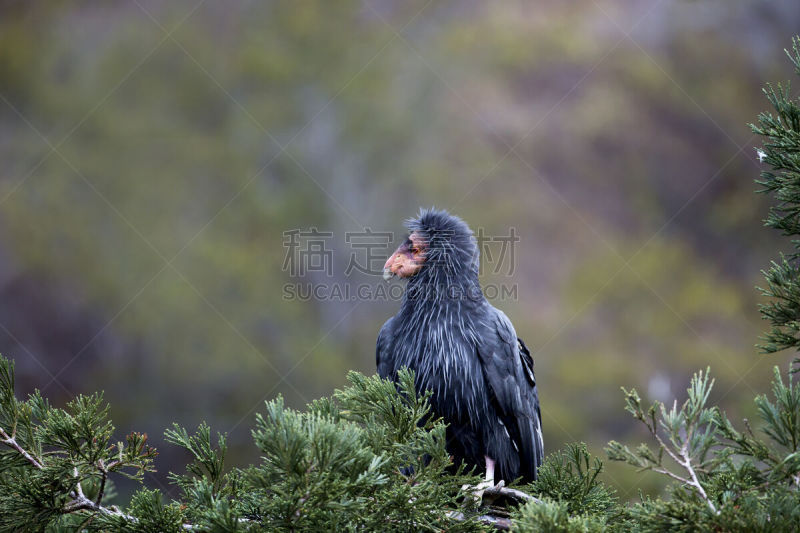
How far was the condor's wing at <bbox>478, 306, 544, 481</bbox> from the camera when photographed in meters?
3.00

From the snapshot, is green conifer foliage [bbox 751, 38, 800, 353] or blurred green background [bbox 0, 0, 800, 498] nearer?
green conifer foliage [bbox 751, 38, 800, 353]

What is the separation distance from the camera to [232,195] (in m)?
8.53

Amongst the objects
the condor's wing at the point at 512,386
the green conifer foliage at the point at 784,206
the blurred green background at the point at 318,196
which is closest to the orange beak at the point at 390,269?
the condor's wing at the point at 512,386

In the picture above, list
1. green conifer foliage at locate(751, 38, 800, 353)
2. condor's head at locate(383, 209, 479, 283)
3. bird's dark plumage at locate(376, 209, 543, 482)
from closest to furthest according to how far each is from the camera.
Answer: green conifer foliage at locate(751, 38, 800, 353) < bird's dark plumage at locate(376, 209, 543, 482) < condor's head at locate(383, 209, 479, 283)

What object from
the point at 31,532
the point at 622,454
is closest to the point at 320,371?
the point at 31,532

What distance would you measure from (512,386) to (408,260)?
793mm

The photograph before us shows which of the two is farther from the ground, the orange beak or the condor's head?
the condor's head

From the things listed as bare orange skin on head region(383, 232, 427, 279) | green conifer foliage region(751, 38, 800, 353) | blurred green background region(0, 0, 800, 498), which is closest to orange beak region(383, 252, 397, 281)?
bare orange skin on head region(383, 232, 427, 279)

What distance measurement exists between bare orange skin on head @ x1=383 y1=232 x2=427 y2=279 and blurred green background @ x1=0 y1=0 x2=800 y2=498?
452cm

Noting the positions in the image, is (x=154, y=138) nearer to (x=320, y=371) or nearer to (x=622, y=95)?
(x=320, y=371)

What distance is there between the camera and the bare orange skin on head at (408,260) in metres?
3.27

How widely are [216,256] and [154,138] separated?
1.78 meters

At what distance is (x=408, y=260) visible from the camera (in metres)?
3.28

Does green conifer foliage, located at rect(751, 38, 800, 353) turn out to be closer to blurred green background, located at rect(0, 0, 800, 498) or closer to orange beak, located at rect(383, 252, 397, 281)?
orange beak, located at rect(383, 252, 397, 281)
